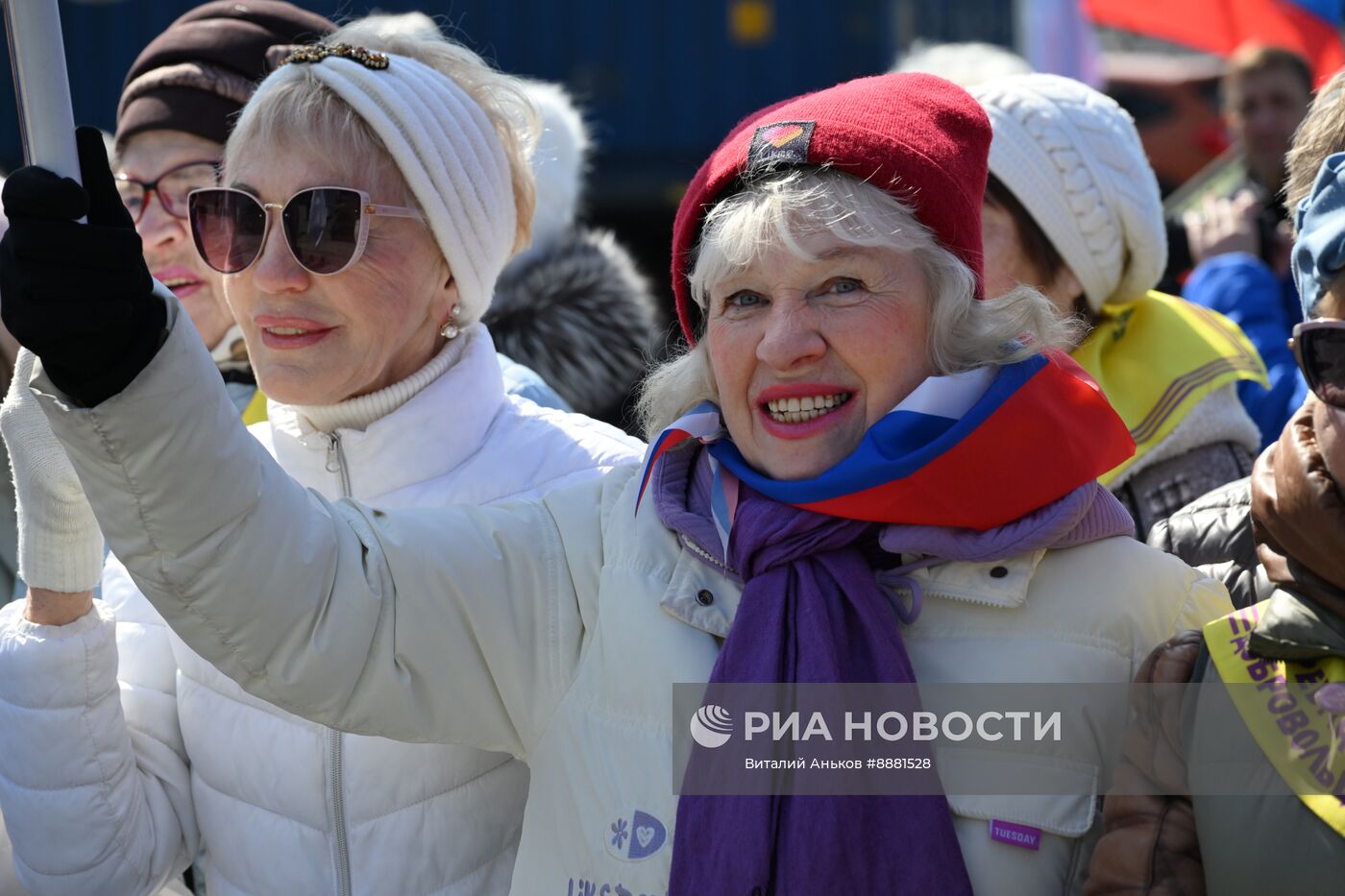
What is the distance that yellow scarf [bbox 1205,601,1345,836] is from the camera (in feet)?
5.41

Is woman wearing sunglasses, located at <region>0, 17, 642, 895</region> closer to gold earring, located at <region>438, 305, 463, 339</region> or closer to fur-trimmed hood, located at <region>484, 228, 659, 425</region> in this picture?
gold earring, located at <region>438, 305, 463, 339</region>

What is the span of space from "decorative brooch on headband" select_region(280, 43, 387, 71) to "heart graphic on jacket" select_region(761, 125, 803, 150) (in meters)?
0.78

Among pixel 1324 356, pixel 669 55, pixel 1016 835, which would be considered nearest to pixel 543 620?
pixel 1016 835

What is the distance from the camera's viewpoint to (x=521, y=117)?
2713mm

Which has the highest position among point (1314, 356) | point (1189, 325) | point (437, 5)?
point (1314, 356)

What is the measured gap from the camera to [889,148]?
2018 millimetres

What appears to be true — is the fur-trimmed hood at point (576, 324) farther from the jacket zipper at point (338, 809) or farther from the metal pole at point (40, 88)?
the metal pole at point (40, 88)

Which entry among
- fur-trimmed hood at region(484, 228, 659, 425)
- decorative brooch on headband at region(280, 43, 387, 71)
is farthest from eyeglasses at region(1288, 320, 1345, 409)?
fur-trimmed hood at region(484, 228, 659, 425)

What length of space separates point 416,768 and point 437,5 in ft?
27.9

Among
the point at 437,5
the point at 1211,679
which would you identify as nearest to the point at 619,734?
the point at 1211,679

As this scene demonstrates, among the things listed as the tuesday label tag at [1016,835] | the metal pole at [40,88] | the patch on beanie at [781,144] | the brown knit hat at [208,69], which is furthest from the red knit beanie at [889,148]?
the brown knit hat at [208,69]

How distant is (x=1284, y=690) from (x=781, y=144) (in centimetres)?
95

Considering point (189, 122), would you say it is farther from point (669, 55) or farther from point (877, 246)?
point (669, 55)

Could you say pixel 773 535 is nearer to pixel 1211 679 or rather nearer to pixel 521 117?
pixel 1211 679
